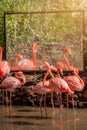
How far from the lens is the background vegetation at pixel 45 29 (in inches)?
320

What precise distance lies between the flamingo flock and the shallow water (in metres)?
0.31

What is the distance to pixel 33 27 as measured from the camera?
8.28 m

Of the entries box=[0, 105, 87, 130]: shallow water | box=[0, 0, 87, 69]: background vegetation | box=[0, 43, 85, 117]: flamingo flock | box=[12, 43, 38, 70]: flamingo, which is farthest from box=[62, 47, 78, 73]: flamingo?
box=[0, 105, 87, 130]: shallow water

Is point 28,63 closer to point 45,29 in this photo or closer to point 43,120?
point 45,29

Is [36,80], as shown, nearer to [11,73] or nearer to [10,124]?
[11,73]

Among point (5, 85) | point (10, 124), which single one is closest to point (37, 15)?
point (5, 85)

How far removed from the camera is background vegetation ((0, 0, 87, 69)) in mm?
8125

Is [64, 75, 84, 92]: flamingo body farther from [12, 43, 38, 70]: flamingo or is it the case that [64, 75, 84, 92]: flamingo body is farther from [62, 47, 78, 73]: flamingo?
[12, 43, 38, 70]: flamingo

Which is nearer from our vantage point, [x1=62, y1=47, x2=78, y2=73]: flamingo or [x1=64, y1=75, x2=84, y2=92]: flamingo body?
[x1=64, y1=75, x2=84, y2=92]: flamingo body

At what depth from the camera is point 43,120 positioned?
255 inches

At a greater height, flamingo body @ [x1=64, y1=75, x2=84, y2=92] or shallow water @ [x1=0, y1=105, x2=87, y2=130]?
flamingo body @ [x1=64, y1=75, x2=84, y2=92]

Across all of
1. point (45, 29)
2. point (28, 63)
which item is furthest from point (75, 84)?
point (45, 29)

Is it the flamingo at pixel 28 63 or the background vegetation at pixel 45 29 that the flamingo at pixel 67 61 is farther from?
the flamingo at pixel 28 63

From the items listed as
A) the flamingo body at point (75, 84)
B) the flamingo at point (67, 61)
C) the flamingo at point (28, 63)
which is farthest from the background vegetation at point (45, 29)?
the flamingo body at point (75, 84)
